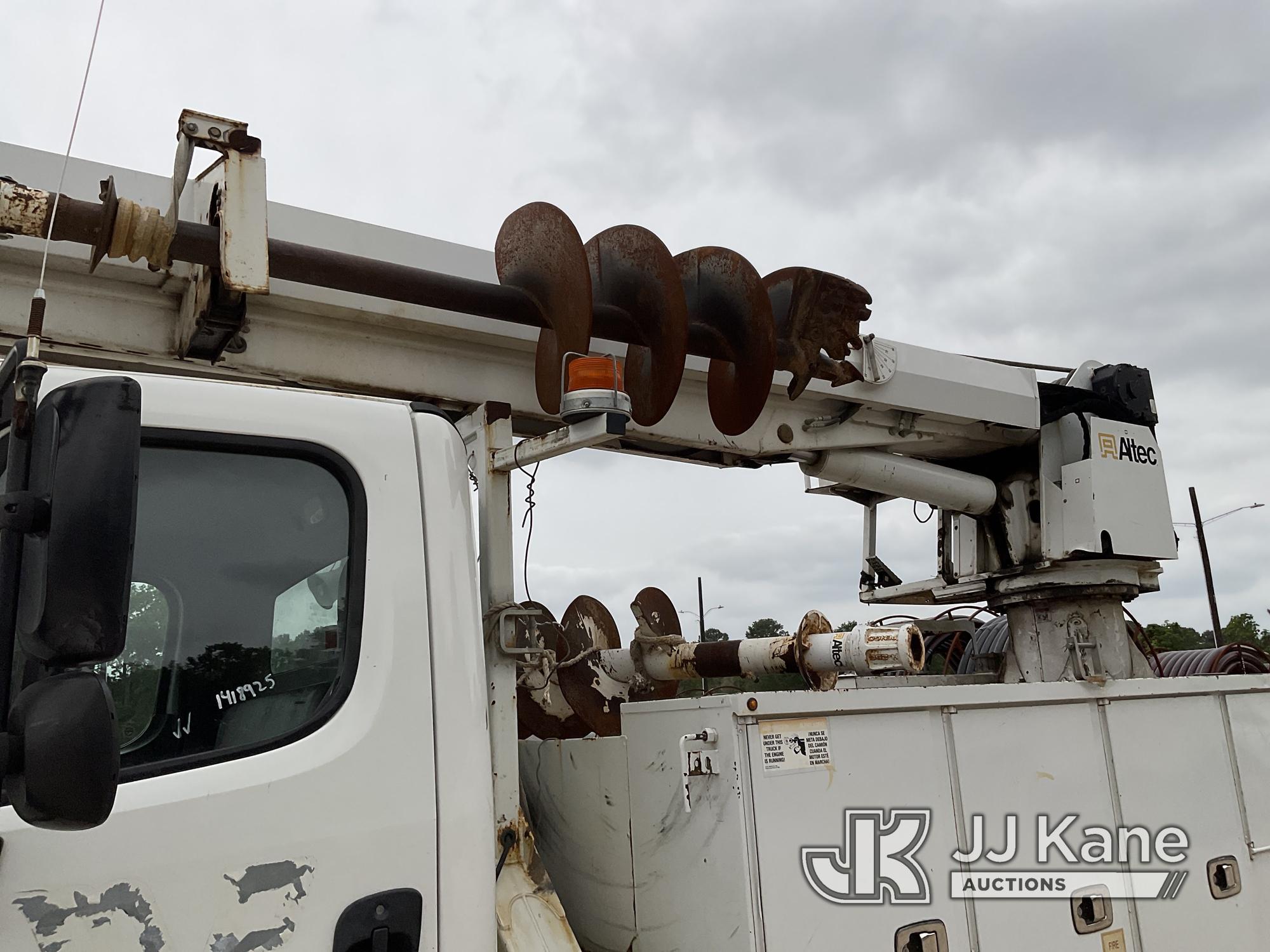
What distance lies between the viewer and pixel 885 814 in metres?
2.63

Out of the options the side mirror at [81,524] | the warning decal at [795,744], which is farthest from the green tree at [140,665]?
the warning decal at [795,744]

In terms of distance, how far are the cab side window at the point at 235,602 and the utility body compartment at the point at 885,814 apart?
1.02 meters

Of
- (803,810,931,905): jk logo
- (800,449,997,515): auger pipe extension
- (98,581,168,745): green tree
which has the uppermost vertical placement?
(800,449,997,515): auger pipe extension

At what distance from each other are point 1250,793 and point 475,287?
2.93m

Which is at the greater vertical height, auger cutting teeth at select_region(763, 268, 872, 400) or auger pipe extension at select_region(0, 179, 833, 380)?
auger cutting teeth at select_region(763, 268, 872, 400)

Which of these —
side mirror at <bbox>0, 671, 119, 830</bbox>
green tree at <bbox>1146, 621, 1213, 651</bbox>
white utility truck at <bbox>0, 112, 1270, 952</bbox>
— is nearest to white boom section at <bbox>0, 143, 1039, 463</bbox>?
white utility truck at <bbox>0, 112, 1270, 952</bbox>

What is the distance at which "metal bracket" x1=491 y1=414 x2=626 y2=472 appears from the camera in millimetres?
2188

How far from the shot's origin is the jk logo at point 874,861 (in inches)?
98.1

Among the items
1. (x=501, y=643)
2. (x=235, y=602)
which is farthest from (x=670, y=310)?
(x=235, y=602)

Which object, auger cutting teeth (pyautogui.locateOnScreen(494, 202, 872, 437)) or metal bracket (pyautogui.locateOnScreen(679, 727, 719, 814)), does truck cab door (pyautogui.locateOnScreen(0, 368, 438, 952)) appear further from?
auger cutting teeth (pyautogui.locateOnScreen(494, 202, 872, 437))

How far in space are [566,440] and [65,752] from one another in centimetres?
124

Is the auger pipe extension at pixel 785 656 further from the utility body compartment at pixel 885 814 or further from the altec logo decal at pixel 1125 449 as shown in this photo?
the altec logo decal at pixel 1125 449

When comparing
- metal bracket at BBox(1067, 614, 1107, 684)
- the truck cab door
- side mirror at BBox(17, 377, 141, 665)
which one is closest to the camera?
side mirror at BBox(17, 377, 141, 665)

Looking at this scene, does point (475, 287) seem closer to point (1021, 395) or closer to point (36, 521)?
point (36, 521)
